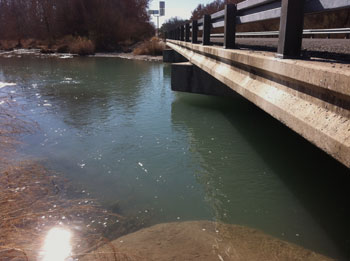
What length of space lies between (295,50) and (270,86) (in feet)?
1.95

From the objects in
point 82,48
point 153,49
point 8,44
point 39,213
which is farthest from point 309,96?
point 8,44

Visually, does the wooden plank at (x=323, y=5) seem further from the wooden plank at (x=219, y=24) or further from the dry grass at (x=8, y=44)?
the dry grass at (x=8, y=44)

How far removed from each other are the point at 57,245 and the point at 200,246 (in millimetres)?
1580

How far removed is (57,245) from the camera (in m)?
3.45

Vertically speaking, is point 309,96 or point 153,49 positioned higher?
point 153,49

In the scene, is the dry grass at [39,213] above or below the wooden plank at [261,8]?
below

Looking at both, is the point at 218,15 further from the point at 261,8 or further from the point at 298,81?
the point at 298,81

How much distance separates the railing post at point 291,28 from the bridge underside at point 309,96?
0.16 metres

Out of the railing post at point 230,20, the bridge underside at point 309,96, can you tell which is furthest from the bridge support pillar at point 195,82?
the bridge underside at point 309,96

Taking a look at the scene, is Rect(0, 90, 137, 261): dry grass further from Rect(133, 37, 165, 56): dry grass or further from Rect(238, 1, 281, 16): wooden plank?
Rect(133, 37, 165, 56): dry grass

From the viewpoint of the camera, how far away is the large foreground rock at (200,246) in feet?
10.6

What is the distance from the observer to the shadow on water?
385cm

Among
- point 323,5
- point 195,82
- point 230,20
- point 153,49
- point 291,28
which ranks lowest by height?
point 195,82

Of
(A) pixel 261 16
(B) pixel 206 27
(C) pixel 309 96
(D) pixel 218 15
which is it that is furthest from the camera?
(B) pixel 206 27
